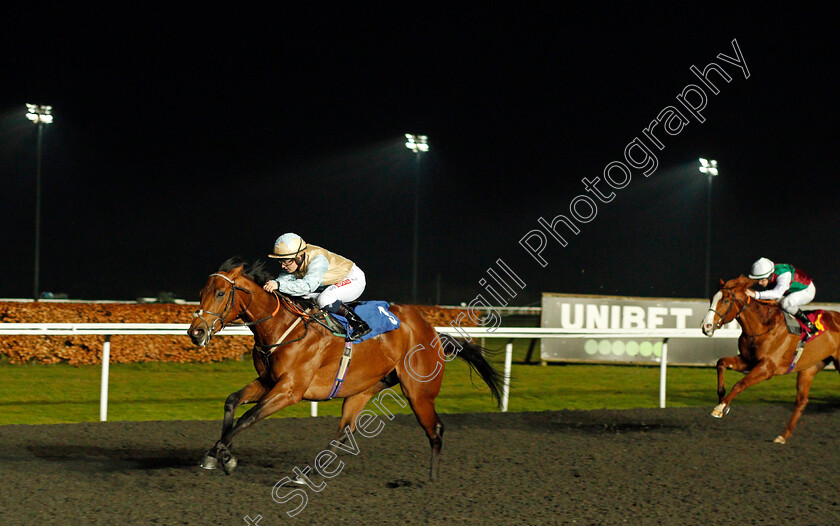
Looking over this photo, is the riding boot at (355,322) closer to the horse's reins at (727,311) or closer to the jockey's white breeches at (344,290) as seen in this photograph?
the jockey's white breeches at (344,290)

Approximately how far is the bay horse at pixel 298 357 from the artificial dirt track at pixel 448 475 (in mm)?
343

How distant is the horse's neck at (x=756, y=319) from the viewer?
6508 mm

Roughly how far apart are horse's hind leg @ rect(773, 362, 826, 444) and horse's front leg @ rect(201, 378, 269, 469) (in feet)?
13.4

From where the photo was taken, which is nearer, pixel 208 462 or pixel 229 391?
pixel 208 462

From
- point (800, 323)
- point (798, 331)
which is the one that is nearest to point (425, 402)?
point (798, 331)

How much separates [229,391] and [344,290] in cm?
416

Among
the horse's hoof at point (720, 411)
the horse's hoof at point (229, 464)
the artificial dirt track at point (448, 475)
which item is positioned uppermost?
the horse's hoof at point (720, 411)

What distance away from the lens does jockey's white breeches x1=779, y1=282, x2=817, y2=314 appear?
676 centimetres

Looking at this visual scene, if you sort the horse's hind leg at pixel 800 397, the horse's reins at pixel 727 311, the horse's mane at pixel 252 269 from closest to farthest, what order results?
the horse's mane at pixel 252 269
the horse's hind leg at pixel 800 397
the horse's reins at pixel 727 311

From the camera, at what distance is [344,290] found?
15.7 ft

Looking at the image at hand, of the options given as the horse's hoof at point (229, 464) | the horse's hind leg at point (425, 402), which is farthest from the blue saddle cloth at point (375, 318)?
the horse's hoof at point (229, 464)

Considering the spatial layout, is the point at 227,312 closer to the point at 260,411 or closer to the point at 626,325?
the point at 260,411

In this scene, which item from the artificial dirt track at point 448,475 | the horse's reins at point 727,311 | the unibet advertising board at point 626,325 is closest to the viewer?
the artificial dirt track at point 448,475

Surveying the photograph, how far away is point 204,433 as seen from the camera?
571 centimetres
